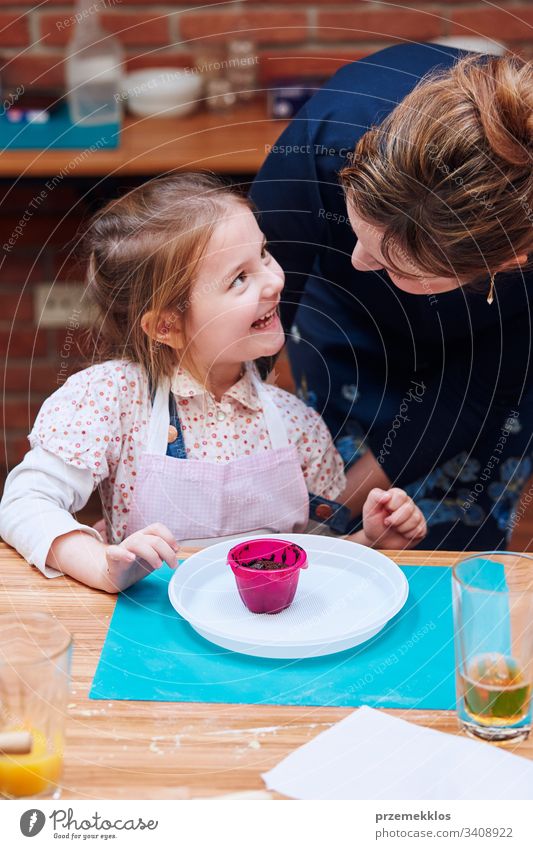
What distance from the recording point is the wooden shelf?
1574 millimetres

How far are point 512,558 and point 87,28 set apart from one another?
1.44 meters

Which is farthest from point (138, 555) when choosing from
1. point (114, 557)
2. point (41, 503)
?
point (41, 503)

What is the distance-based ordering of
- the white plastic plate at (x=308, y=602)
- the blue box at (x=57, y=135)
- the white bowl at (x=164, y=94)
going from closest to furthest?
the white plastic plate at (x=308, y=602) < the blue box at (x=57, y=135) < the white bowl at (x=164, y=94)

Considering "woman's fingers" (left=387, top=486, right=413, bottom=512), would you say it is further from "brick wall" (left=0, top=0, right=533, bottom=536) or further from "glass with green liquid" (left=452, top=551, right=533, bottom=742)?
"brick wall" (left=0, top=0, right=533, bottom=536)

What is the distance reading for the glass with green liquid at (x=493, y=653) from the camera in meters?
0.68

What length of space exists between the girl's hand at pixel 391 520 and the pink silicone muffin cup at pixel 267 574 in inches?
5.9

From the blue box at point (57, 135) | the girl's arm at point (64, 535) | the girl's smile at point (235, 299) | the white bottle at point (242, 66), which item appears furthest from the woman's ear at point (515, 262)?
the white bottle at point (242, 66)

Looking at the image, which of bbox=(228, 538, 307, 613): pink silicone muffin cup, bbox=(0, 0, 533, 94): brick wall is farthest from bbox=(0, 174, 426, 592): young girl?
bbox=(0, 0, 533, 94): brick wall

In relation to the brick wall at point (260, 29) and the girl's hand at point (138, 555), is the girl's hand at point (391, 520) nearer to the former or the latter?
the girl's hand at point (138, 555)

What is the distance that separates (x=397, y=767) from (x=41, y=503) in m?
0.42

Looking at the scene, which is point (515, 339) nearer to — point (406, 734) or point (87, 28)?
point (406, 734)

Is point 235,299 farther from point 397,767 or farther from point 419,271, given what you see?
point 397,767

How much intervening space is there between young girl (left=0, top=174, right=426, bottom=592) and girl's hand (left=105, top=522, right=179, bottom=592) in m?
0.06

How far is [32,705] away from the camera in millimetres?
670
